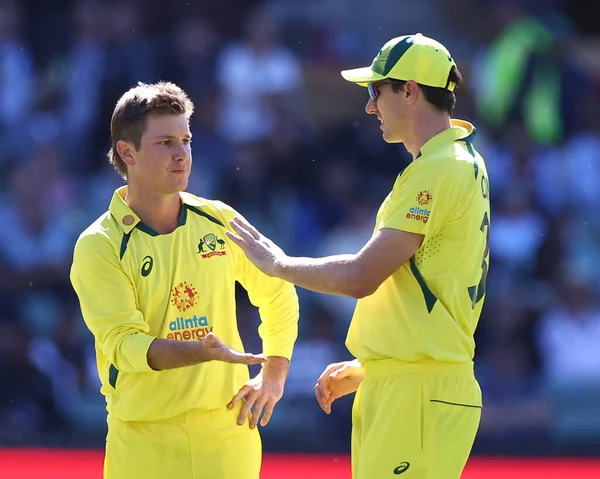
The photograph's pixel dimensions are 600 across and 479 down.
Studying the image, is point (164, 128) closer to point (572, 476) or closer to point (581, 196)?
point (572, 476)

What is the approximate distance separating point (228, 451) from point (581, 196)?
20.7 feet

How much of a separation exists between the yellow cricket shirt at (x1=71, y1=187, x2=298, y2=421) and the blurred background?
4.68m

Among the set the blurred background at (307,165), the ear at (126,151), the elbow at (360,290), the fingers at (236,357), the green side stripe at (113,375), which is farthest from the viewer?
the blurred background at (307,165)

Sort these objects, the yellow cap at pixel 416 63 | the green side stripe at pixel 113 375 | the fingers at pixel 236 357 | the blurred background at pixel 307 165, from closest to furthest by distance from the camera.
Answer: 1. the fingers at pixel 236 357
2. the yellow cap at pixel 416 63
3. the green side stripe at pixel 113 375
4. the blurred background at pixel 307 165

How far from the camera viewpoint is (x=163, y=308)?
3.82m

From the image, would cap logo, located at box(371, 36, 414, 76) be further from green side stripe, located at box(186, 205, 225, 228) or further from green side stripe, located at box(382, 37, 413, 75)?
green side stripe, located at box(186, 205, 225, 228)

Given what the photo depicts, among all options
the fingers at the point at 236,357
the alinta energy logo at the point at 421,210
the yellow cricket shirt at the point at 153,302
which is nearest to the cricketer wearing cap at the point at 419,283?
the alinta energy logo at the point at 421,210

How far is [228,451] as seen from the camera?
3.84 meters

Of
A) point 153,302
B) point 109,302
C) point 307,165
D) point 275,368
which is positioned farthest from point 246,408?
point 307,165

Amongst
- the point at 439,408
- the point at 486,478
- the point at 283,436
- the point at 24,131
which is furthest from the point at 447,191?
the point at 24,131

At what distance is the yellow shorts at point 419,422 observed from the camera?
3609 millimetres

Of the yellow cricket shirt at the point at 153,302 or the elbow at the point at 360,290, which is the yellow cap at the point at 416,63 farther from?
the yellow cricket shirt at the point at 153,302

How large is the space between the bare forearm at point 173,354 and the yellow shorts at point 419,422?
24.4 inches

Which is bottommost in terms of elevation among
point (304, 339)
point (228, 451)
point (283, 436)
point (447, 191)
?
point (283, 436)
